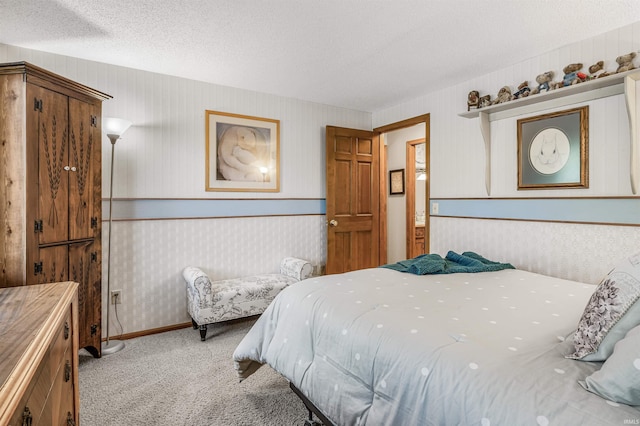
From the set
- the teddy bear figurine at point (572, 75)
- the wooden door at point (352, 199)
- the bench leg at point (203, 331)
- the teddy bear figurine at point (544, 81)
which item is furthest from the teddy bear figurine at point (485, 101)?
the bench leg at point (203, 331)

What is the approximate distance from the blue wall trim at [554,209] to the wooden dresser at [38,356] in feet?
10.1

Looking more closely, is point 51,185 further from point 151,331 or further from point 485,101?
point 485,101

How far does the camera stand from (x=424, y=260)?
7.63 ft

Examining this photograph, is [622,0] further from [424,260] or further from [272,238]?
[272,238]

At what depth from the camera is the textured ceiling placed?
6.69 ft

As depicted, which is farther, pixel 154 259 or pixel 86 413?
pixel 154 259

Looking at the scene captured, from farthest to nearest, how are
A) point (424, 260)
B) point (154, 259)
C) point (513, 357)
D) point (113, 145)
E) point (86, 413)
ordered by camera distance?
point (154, 259) < point (113, 145) < point (424, 260) < point (86, 413) < point (513, 357)

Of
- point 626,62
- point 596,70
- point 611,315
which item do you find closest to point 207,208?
point 611,315

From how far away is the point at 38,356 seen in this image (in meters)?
0.84

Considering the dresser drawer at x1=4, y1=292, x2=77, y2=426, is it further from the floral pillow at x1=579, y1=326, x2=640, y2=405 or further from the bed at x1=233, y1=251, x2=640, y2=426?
the floral pillow at x1=579, y1=326, x2=640, y2=405

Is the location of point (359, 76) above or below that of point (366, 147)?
above

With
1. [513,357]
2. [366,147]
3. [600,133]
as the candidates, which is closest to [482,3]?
[600,133]

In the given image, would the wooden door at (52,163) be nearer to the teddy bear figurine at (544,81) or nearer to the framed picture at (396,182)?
the teddy bear figurine at (544,81)

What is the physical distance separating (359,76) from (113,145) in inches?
88.5
